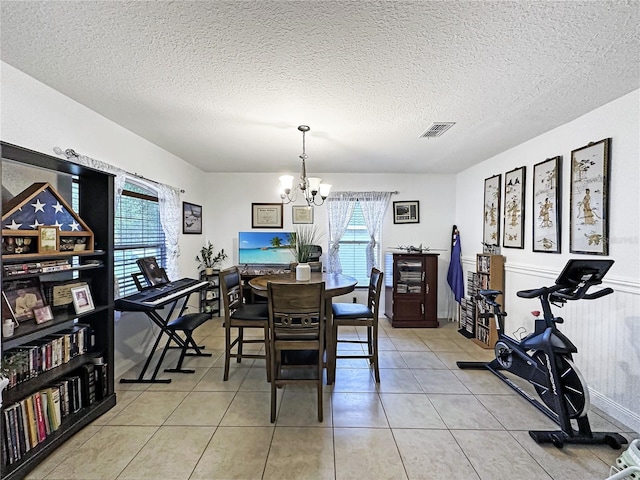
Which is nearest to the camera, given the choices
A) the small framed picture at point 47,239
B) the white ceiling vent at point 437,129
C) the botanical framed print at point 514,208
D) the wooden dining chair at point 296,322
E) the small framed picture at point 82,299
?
the small framed picture at point 47,239

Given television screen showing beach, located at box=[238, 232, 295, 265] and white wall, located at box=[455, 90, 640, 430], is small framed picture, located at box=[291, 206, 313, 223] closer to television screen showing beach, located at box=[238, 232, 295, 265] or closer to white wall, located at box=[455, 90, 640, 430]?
television screen showing beach, located at box=[238, 232, 295, 265]

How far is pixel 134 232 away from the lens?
3480 millimetres

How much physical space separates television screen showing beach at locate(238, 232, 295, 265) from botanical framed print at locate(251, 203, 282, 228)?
0.17m

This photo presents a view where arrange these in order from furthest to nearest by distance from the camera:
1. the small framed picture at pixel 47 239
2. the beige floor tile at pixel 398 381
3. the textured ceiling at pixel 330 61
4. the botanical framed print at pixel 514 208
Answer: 1. the botanical framed print at pixel 514 208
2. the beige floor tile at pixel 398 381
3. the small framed picture at pixel 47 239
4. the textured ceiling at pixel 330 61

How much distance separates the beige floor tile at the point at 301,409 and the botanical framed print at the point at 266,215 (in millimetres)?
2972

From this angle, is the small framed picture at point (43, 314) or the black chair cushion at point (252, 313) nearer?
the small framed picture at point (43, 314)

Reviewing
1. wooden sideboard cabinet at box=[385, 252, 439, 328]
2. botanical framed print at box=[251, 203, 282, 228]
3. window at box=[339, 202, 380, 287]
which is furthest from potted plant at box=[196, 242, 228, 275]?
wooden sideboard cabinet at box=[385, 252, 439, 328]

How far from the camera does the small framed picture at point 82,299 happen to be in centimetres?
226

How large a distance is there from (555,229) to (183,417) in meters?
3.65

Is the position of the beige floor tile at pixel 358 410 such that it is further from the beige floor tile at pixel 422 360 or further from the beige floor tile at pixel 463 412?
the beige floor tile at pixel 422 360

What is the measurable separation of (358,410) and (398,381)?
67 centimetres

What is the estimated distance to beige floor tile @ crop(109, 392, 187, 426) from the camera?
93.2 inches

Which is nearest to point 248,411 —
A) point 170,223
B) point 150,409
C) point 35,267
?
point 150,409

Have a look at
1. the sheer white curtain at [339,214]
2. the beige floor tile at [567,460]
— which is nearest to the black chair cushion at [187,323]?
the sheer white curtain at [339,214]
